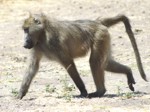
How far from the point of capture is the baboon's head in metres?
9.68

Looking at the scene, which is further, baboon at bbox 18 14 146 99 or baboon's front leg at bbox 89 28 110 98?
baboon's front leg at bbox 89 28 110 98

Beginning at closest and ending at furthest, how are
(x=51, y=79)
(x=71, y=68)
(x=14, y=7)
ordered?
(x=71, y=68)
(x=51, y=79)
(x=14, y=7)

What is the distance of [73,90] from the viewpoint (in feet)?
34.0

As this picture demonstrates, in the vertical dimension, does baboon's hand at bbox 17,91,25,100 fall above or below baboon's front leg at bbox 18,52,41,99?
below

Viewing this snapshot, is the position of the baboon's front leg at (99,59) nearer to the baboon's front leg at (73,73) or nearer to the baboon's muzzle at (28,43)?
the baboon's front leg at (73,73)

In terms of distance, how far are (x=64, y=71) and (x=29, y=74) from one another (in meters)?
3.02

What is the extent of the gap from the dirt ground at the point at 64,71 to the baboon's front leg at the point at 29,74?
0.38 ft

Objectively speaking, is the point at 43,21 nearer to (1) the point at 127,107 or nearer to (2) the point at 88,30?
(2) the point at 88,30

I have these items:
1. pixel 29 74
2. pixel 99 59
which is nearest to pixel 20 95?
pixel 29 74

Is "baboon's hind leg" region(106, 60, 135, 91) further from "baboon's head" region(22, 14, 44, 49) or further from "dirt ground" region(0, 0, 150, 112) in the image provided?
"baboon's head" region(22, 14, 44, 49)

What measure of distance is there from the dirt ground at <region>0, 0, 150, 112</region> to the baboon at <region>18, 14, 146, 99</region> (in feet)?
0.96

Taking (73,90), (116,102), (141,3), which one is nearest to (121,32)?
(141,3)

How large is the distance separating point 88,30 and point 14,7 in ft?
35.3

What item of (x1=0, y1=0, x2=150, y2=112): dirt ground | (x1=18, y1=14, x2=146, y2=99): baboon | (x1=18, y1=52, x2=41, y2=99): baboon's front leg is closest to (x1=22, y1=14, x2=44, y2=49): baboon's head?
(x1=18, y1=14, x2=146, y2=99): baboon
